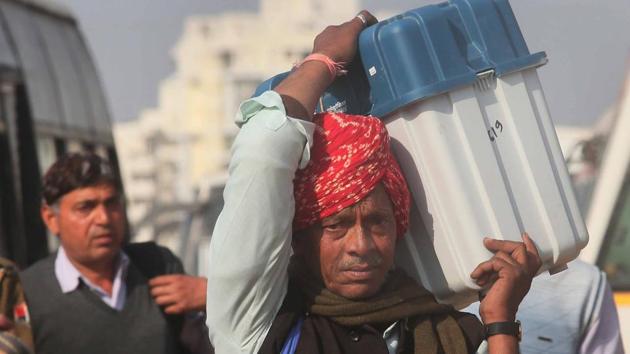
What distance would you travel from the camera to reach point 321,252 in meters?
2.76

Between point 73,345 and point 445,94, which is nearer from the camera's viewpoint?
point 445,94

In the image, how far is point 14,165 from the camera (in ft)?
29.1

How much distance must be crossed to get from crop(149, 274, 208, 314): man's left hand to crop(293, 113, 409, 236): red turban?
172cm

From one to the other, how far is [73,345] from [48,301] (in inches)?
6.3

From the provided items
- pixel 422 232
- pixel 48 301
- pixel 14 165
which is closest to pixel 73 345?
pixel 48 301

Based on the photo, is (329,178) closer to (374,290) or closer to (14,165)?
(374,290)

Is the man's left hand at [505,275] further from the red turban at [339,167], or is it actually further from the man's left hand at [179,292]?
the man's left hand at [179,292]

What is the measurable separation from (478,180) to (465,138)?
82 mm

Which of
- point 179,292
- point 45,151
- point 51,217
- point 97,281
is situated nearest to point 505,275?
point 179,292

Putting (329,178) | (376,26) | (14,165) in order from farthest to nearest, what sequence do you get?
1. (14,165)
2. (376,26)
3. (329,178)

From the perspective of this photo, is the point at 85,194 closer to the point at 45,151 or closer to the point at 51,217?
the point at 51,217

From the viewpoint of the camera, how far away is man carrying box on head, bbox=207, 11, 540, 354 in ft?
8.57

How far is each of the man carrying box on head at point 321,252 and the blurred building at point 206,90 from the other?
4653 centimetres

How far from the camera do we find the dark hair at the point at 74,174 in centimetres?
467
